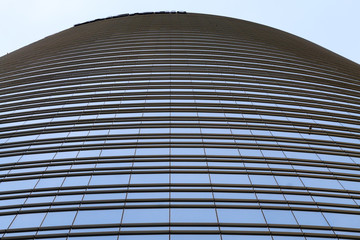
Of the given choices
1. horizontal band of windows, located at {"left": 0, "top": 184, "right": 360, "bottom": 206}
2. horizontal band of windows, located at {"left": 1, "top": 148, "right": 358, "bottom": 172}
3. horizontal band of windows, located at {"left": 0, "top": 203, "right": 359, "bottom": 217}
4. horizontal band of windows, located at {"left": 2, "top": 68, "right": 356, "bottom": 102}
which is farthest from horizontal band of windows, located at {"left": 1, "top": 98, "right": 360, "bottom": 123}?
horizontal band of windows, located at {"left": 0, "top": 203, "right": 359, "bottom": 217}

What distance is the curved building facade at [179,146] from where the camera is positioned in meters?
15.2

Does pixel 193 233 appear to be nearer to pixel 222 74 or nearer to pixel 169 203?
pixel 169 203

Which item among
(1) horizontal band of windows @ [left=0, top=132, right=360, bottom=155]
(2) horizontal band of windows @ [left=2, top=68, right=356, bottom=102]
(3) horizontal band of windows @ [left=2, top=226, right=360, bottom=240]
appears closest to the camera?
(3) horizontal band of windows @ [left=2, top=226, right=360, bottom=240]

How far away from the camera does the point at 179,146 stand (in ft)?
67.1

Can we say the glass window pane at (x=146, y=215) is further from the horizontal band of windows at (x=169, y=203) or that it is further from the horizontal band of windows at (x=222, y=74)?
the horizontal band of windows at (x=222, y=74)

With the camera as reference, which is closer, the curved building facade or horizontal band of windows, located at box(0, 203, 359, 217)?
the curved building facade

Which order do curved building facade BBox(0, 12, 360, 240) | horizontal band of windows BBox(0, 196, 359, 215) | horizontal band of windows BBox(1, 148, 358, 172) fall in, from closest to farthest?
curved building facade BBox(0, 12, 360, 240)
horizontal band of windows BBox(0, 196, 359, 215)
horizontal band of windows BBox(1, 148, 358, 172)

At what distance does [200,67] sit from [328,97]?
10.8 m

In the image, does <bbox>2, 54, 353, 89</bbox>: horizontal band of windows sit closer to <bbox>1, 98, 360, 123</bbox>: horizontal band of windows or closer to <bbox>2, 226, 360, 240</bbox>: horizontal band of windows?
<bbox>1, 98, 360, 123</bbox>: horizontal band of windows

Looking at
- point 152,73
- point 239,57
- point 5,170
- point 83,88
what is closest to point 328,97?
point 239,57

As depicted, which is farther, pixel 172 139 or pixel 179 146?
pixel 172 139

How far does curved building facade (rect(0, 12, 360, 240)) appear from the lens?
1520 cm

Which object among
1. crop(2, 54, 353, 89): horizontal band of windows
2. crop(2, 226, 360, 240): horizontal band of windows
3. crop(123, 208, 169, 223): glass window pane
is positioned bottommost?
crop(2, 226, 360, 240): horizontal band of windows

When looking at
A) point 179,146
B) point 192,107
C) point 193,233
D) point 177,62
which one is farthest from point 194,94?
point 193,233
